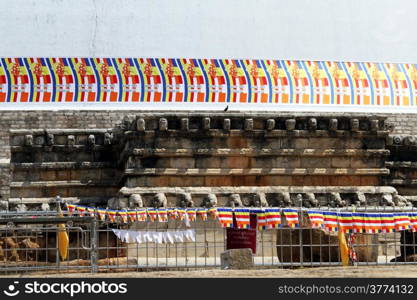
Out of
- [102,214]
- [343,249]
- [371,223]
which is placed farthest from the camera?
[102,214]

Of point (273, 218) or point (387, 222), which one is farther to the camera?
point (387, 222)

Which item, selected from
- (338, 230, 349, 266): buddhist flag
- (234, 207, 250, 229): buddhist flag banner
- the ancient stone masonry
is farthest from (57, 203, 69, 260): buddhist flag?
(338, 230, 349, 266): buddhist flag

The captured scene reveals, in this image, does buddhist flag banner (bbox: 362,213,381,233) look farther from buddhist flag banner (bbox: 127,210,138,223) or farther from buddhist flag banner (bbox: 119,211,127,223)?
buddhist flag banner (bbox: 119,211,127,223)

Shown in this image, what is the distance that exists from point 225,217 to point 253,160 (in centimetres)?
360

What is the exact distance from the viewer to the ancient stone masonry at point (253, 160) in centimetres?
1722

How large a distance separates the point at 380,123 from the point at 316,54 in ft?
26.2

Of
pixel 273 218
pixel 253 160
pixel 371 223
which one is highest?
pixel 253 160

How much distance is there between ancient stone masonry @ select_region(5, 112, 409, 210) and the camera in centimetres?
1722

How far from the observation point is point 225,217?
46.8 ft

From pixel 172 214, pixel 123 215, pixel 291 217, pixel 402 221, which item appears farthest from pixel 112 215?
pixel 402 221

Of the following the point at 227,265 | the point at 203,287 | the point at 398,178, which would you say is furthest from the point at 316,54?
the point at 203,287

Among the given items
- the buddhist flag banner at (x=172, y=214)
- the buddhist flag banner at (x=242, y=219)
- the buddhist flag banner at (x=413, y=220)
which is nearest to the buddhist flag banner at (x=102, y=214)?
the buddhist flag banner at (x=172, y=214)

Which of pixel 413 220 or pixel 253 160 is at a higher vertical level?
pixel 253 160

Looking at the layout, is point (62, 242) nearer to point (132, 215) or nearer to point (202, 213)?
point (132, 215)
